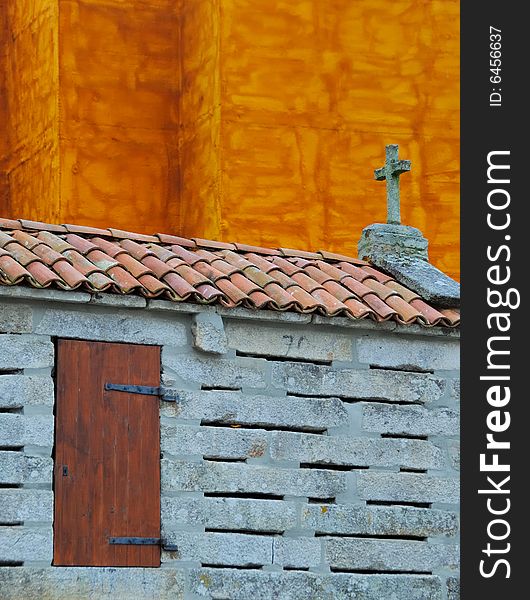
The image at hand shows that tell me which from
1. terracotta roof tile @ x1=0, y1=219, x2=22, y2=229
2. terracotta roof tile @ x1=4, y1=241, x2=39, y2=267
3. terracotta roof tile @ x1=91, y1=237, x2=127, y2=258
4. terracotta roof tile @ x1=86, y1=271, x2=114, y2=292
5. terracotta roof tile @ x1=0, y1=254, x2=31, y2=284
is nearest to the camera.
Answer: terracotta roof tile @ x1=0, y1=254, x2=31, y2=284

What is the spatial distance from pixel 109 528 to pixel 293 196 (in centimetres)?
596

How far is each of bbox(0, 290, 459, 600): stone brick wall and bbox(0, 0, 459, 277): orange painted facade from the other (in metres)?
4.56

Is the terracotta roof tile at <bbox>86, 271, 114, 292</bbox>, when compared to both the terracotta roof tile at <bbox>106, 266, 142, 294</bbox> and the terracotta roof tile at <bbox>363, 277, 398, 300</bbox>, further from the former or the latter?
the terracotta roof tile at <bbox>363, 277, 398, 300</bbox>

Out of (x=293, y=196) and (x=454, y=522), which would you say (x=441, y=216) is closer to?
(x=293, y=196)

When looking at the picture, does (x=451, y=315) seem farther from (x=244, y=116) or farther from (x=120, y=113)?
(x=120, y=113)

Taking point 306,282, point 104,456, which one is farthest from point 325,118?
point 104,456

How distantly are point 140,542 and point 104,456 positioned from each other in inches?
21.2

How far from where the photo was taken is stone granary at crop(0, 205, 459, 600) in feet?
32.0

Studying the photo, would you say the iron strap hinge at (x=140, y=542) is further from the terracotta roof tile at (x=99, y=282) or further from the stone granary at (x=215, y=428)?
the terracotta roof tile at (x=99, y=282)

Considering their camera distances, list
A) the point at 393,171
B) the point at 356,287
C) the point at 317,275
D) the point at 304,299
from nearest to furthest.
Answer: the point at 304,299 < the point at 356,287 < the point at 317,275 < the point at 393,171

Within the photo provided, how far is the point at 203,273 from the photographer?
10.7m

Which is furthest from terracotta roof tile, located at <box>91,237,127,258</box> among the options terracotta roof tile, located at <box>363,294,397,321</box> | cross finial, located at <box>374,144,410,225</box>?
cross finial, located at <box>374,144,410,225</box>

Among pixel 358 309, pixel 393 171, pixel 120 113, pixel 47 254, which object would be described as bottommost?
pixel 358 309

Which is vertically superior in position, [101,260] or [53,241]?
[53,241]
